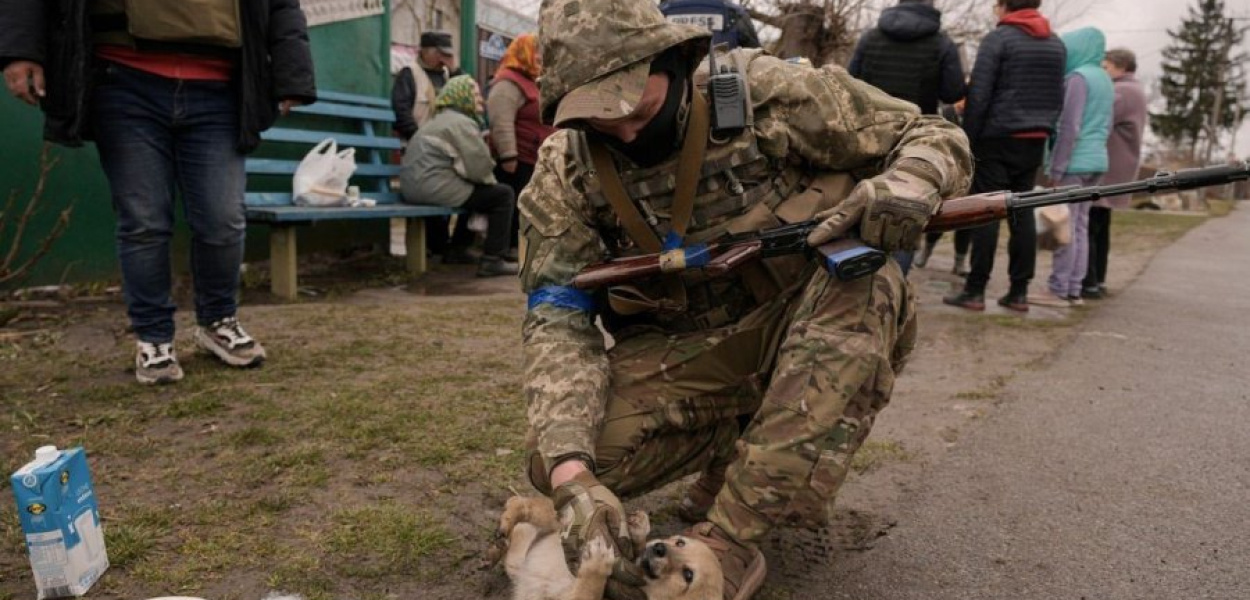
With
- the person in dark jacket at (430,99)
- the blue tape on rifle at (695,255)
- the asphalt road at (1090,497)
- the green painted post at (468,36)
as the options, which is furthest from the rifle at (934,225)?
the green painted post at (468,36)

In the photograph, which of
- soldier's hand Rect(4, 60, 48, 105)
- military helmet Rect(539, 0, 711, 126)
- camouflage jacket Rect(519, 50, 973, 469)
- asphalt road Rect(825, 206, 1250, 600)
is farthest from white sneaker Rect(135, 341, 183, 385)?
asphalt road Rect(825, 206, 1250, 600)

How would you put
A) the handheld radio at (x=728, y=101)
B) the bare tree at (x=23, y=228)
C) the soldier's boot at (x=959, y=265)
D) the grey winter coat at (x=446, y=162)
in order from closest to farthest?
the handheld radio at (x=728, y=101) < the bare tree at (x=23, y=228) < the grey winter coat at (x=446, y=162) < the soldier's boot at (x=959, y=265)

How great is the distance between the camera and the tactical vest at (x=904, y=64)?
527cm

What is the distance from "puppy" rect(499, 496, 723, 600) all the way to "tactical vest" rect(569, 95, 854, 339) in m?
0.57

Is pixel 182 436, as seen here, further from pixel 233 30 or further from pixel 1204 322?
pixel 1204 322

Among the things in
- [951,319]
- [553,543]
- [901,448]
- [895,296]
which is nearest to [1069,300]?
[951,319]

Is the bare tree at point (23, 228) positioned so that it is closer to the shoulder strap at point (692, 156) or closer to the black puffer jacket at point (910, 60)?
the shoulder strap at point (692, 156)

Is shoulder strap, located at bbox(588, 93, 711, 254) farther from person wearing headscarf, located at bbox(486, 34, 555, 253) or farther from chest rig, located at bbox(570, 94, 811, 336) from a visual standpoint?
person wearing headscarf, located at bbox(486, 34, 555, 253)

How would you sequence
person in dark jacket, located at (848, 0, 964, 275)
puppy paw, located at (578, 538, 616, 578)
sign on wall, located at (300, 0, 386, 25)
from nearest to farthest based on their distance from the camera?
puppy paw, located at (578, 538, 616, 578) < person in dark jacket, located at (848, 0, 964, 275) < sign on wall, located at (300, 0, 386, 25)

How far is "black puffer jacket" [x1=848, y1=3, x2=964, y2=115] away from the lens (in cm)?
522

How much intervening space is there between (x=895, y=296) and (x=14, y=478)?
1.90m

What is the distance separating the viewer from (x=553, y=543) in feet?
6.72

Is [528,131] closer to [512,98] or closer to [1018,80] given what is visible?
[512,98]

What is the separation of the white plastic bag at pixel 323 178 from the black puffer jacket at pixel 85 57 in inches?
83.2
